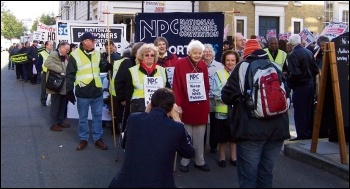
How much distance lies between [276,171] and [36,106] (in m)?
8.76

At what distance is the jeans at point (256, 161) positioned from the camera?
492cm

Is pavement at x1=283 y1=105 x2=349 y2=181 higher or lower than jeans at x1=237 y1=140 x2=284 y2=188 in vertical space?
lower

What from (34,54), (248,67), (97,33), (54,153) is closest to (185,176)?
(248,67)

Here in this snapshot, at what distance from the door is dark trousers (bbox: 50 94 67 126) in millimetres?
17287

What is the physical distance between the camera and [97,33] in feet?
44.1

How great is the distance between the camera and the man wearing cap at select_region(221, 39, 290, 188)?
4.83m

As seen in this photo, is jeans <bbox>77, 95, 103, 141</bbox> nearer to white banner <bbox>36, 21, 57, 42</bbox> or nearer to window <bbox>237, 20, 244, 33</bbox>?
white banner <bbox>36, 21, 57, 42</bbox>

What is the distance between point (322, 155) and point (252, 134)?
296cm

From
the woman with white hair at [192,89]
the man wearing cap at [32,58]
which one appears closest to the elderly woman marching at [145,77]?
the woman with white hair at [192,89]

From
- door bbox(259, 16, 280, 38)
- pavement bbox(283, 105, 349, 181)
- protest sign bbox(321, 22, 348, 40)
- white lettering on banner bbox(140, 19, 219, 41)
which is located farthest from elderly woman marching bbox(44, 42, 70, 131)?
door bbox(259, 16, 280, 38)

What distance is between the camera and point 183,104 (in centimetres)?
680

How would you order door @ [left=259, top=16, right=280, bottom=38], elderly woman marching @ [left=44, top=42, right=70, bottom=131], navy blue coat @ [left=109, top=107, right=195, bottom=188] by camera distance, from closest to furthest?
navy blue coat @ [left=109, top=107, right=195, bottom=188] → elderly woman marching @ [left=44, top=42, right=70, bottom=131] → door @ [left=259, top=16, right=280, bottom=38]

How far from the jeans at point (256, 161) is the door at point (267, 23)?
70.9 feet

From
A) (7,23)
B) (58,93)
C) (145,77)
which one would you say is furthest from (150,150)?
(58,93)
